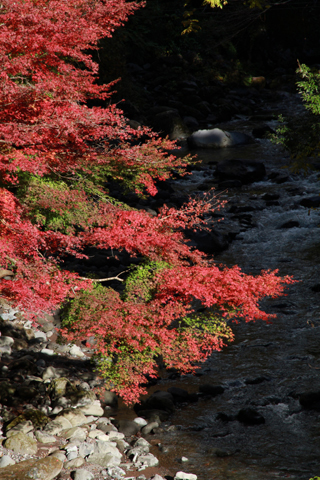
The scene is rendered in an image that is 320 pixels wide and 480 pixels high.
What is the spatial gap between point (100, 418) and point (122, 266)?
4314mm

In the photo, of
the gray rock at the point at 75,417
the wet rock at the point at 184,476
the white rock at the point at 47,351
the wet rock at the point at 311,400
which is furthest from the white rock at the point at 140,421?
the wet rock at the point at 311,400

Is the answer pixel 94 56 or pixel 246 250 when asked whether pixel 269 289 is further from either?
pixel 94 56

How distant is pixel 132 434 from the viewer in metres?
5.34

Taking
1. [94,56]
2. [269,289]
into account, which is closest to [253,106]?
[94,56]

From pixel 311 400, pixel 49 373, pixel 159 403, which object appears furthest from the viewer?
pixel 49 373

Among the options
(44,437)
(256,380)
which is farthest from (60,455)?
(256,380)

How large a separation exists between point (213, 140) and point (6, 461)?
15.5 meters

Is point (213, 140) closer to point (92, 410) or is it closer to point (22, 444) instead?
point (92, 410)

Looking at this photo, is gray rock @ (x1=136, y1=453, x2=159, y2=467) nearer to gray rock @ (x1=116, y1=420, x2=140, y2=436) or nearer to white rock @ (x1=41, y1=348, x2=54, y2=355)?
gray rock @ (x1=116, y1=420, x2=140, y2=436)

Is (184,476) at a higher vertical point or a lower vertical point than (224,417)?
lower

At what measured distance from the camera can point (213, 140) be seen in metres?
18.0

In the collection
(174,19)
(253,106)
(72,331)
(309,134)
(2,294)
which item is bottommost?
(72,331)

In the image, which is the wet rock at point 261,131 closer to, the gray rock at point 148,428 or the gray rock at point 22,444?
the gray rock at point 148,428

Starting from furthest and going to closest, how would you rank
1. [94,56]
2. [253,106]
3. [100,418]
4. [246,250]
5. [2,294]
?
[253,106]
[94,56]
[246,250]
[100,418]
[2,294]
